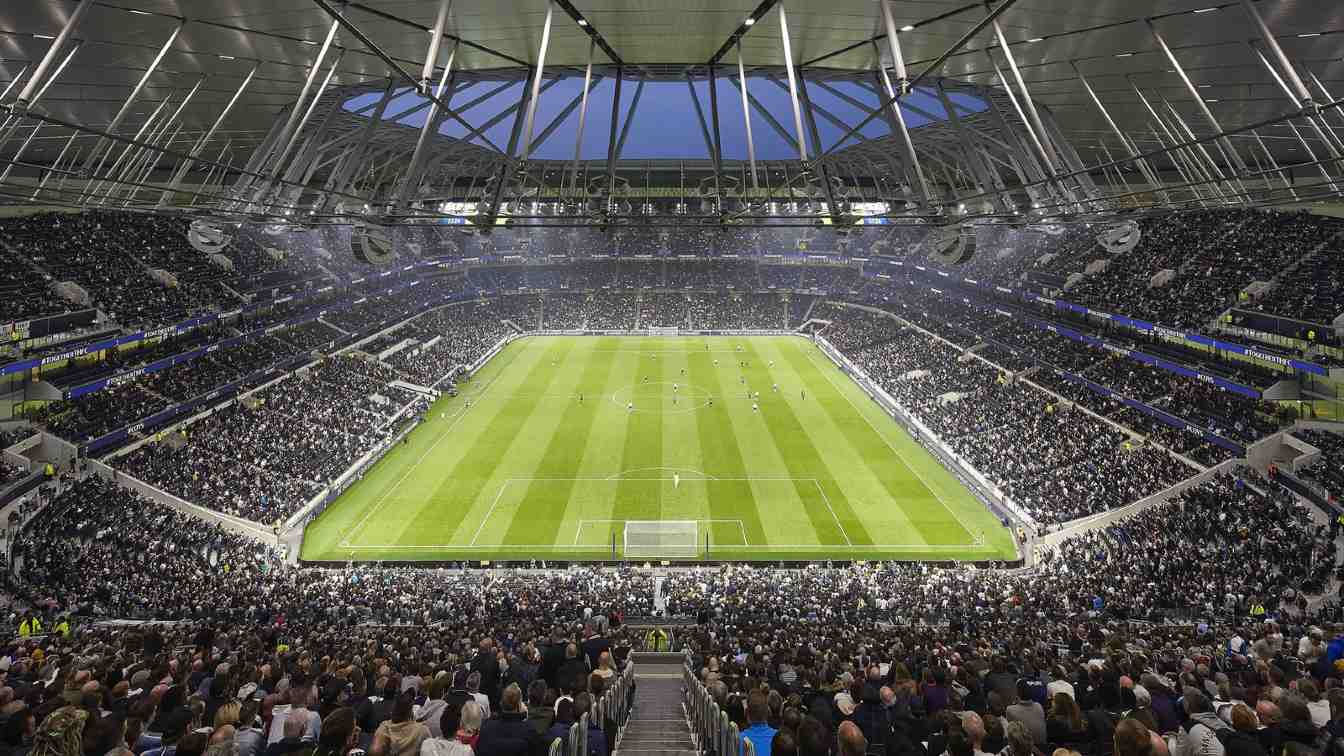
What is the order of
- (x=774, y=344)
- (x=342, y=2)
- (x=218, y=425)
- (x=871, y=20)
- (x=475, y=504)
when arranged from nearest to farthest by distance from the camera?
1. (x=342, y=2)
2. (x=871, y=20)
3. (x=475, y=504)
4. (x=218, y=425)
5. (x=774, y=344)

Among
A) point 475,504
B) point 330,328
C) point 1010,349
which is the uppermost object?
point 1010,349

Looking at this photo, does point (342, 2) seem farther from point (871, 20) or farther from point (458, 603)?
point (458, 603)

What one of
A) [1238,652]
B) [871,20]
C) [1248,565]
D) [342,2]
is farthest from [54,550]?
[1248,565]

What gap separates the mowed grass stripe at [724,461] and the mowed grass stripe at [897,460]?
A: 6.49 metres

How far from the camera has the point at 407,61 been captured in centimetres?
1434

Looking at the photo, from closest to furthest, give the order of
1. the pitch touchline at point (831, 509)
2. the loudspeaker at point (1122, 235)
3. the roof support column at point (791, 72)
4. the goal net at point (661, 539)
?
the roof support column at point (791, 72), the loudspeaker at point (1122, 235), the goal net at point (661, 539), the pitch touchline at point (831, 509)

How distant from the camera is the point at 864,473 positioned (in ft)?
114

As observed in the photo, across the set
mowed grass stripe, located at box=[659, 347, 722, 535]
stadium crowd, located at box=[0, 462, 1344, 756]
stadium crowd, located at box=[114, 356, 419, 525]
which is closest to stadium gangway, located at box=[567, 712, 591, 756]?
stadium crowd, located at box=[0, 462, 1344, 756]

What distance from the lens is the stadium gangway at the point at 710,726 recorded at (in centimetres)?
595

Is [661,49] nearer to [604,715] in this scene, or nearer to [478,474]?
[604,715]

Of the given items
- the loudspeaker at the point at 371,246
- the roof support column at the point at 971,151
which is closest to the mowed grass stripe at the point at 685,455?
the loudspeaker at the point at 371,246

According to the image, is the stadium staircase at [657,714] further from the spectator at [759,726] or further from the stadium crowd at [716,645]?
the spectator at [759,726]

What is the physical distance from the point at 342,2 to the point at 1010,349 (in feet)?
154

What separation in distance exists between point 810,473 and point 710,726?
27833 millimetres
